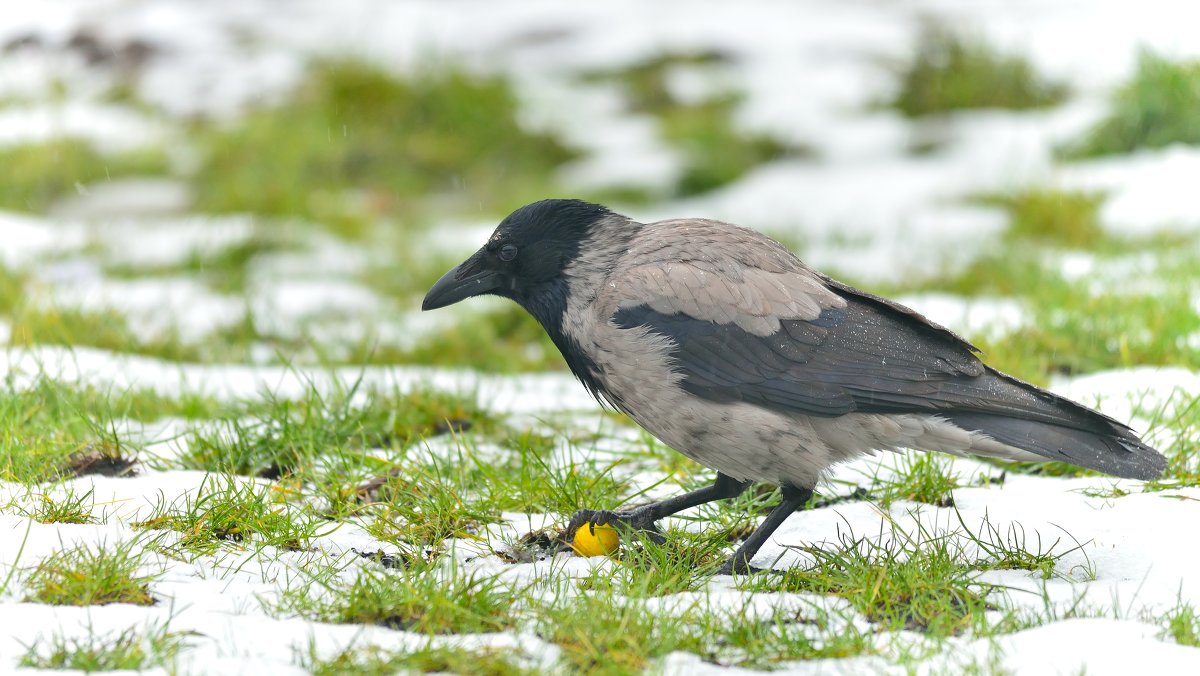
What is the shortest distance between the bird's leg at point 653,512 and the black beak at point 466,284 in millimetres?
916

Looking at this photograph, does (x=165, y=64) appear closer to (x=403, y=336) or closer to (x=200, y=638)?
(x=403, y=336)

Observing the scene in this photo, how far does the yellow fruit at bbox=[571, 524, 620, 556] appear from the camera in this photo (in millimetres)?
3768


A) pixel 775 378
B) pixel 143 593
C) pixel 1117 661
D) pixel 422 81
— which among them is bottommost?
pixel 143 593

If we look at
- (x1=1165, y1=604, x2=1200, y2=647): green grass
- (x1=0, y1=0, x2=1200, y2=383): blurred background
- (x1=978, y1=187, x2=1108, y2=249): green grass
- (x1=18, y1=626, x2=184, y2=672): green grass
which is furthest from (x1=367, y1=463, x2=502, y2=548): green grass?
(x1=978, y1=187, x2=1108, y2=249): green grass

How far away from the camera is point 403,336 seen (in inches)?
282

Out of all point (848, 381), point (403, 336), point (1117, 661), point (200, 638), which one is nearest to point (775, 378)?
point (848, 381)

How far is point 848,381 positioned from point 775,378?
0.22 m

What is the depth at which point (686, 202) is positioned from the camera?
32.2 feet

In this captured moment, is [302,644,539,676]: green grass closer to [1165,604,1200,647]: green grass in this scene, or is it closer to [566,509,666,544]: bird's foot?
[566,509,666,544]: bird's foot

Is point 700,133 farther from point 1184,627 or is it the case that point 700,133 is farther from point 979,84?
point 1184,627

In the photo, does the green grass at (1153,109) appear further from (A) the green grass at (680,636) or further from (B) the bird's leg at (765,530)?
(A) the green grass at (680,636)

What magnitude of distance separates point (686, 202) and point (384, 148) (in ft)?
8.70

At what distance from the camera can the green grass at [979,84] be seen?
34.3 ft

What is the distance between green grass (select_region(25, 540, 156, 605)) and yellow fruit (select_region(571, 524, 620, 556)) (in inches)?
49.7
